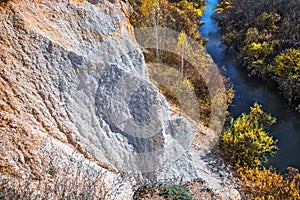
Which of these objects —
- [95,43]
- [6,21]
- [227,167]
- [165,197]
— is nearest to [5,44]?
[6,21]

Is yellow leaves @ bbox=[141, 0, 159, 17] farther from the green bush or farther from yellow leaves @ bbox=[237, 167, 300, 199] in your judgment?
the green bush

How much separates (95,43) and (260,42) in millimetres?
16888

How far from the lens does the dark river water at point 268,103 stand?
46.3 feet

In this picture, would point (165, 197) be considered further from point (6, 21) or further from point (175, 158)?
point (6, 21)

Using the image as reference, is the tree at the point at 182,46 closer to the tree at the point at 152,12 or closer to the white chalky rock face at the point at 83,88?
the tree at the point at 152,12

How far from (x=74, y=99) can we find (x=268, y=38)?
18.7 metres

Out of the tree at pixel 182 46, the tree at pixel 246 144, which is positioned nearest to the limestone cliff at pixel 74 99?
the tree at pixel 246 144

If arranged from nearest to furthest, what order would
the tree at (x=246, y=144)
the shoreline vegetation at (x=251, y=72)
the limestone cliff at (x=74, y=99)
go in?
the limestone cliff at (x=74, y=99) < the shoreline vegetation at (x=251, y=72) < the tree at (x=246, y=144)

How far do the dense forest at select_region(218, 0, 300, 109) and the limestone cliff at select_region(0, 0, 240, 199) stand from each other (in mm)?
11881

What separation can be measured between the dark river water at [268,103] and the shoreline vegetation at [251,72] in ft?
1.66

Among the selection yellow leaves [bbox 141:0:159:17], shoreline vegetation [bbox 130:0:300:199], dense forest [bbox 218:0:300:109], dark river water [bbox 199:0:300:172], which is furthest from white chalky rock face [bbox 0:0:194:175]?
dense forest [bbox 218:0:300:109]

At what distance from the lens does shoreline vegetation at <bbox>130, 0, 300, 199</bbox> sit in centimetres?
1181

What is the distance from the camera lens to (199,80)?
57.2 feet

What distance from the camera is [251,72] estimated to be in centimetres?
2048
